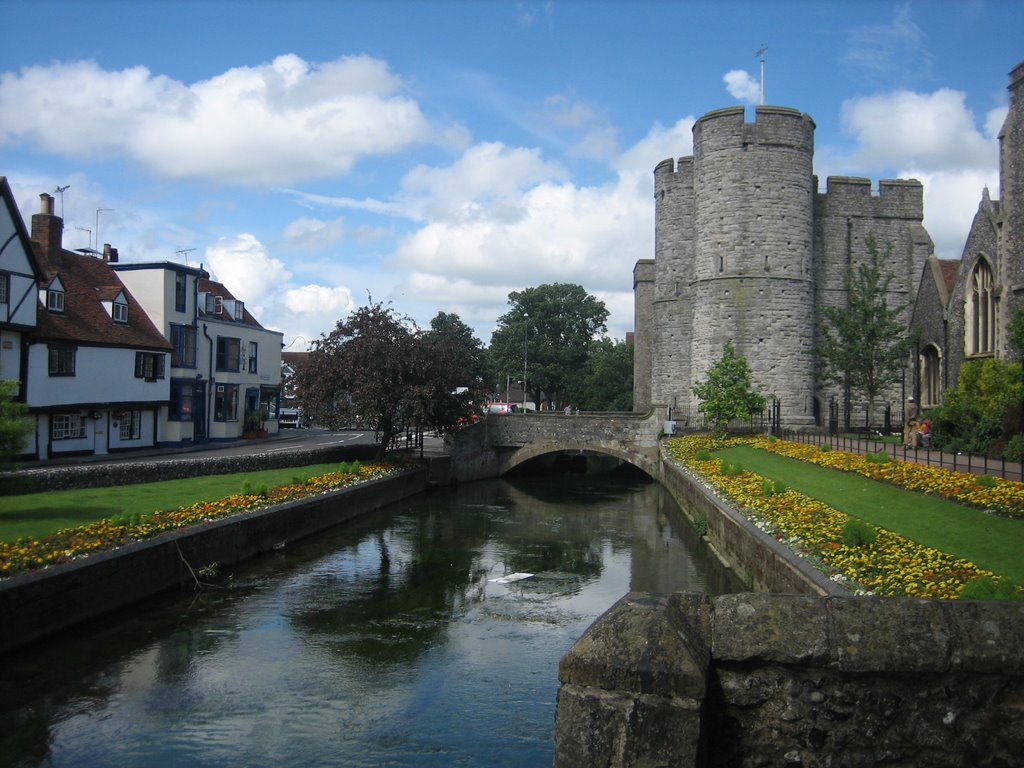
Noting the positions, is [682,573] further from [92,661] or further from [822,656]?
[822,656]

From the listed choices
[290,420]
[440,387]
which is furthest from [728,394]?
[290,420]

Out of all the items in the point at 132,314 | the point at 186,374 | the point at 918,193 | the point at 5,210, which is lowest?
the point at 186,374

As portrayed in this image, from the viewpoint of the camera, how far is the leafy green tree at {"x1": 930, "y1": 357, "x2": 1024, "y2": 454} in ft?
81.2

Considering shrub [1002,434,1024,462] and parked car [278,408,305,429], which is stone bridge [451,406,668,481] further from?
parked car [278,408,305,429]

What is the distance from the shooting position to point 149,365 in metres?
37.3

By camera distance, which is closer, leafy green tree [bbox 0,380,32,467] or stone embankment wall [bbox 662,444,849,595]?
stone embankment wall [bbox 662,444,849,595]

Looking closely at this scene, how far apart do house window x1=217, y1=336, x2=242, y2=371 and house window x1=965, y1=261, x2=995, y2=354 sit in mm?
35112

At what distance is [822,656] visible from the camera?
452 centimetres

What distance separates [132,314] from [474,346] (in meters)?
51.3

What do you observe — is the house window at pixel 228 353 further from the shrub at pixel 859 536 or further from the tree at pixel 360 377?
the shrub at pixel 859 536

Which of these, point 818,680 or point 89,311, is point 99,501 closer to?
point 818,680

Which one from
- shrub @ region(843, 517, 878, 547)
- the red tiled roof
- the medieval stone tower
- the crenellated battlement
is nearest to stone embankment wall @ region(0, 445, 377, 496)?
the red tiled roof

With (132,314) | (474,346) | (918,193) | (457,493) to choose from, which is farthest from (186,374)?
(474,346)

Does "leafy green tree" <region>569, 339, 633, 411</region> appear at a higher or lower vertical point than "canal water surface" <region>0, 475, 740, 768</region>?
higher
